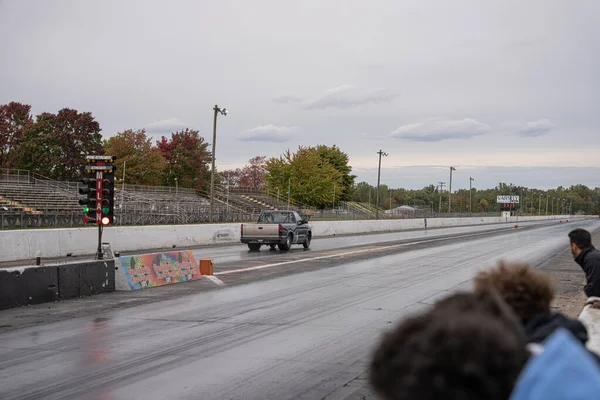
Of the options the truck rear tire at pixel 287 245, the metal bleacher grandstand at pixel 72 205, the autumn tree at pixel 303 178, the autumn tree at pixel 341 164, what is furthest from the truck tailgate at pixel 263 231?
the autumn tree at pixel 341 164

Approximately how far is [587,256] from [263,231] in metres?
22.7

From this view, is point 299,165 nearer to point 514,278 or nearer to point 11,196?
point 11,196

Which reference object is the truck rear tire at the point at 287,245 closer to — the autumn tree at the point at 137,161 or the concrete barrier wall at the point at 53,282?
the concrete barrier wall at the point at 53,282

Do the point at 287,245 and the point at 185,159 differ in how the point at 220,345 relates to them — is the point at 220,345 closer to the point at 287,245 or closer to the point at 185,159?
the point at 287,245

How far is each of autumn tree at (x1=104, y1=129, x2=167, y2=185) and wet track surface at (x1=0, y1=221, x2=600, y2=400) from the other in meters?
56.8

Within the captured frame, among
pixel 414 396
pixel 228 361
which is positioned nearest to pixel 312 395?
pixel 228 361

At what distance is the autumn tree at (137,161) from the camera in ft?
232

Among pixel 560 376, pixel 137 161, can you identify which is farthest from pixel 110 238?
pixel 137 161

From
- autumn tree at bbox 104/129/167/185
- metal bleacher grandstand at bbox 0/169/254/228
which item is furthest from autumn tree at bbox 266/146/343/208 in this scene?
metal bleacher grandstand at bbox 0/169/254/228

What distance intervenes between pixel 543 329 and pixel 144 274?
Result: 47.9 feet

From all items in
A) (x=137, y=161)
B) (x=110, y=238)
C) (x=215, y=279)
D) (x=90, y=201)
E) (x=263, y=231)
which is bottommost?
(x=215, y=279)

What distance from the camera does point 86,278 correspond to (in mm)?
14695

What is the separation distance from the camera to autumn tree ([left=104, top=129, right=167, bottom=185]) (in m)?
70.8

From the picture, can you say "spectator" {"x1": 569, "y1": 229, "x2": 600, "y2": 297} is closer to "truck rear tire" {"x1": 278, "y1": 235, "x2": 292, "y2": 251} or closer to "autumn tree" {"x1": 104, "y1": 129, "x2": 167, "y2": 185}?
"truck rear tire" {"x1": 278, "y1": 235, "x2": 292, "y2": 251}
